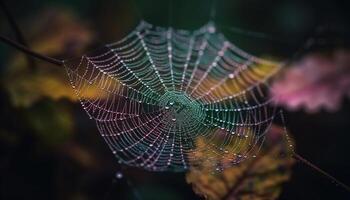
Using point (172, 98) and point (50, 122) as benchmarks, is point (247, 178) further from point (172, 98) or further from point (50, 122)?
point (50, 122)

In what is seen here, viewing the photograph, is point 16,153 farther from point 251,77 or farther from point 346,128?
point 346,128

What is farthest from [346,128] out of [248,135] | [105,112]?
[105,112]

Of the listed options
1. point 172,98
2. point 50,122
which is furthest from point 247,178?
point 50,122

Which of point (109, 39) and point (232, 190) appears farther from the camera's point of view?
point (109, 39)

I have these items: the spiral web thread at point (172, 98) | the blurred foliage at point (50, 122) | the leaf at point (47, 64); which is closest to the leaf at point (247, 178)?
the spiral web thread at point (172, 98)

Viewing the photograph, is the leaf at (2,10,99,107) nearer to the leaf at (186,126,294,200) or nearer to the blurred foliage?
the blurred foliage

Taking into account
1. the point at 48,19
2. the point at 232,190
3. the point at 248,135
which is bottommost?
the point at 232,190
